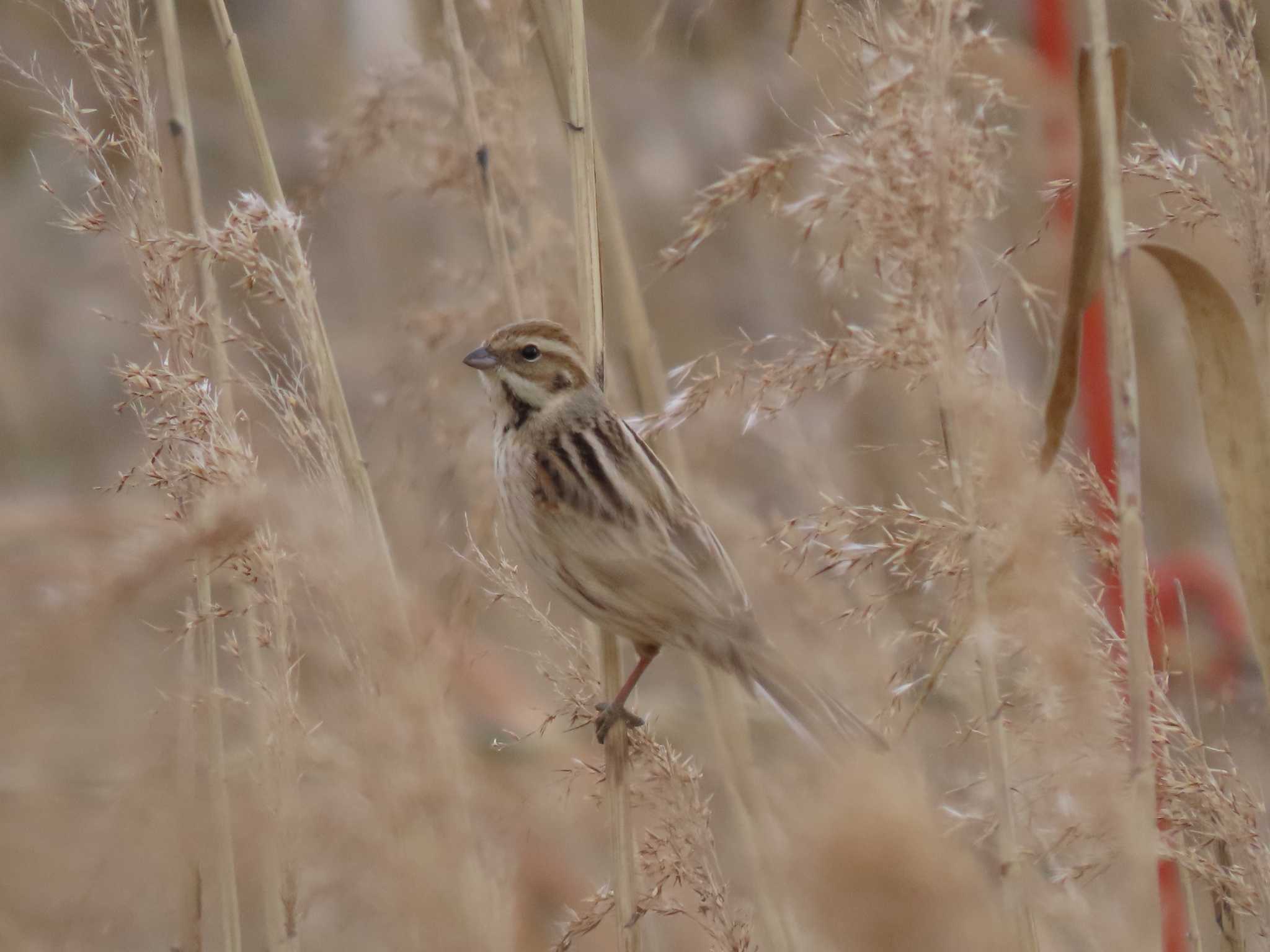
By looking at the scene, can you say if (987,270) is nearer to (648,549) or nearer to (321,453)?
(648,549)

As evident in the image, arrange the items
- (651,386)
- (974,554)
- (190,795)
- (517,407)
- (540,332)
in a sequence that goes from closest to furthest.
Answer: (190,795) < (974,554) < (651,386) < (540,332) < (517,407)

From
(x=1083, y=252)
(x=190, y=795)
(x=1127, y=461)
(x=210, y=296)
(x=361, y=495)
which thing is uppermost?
(x=210, y=296)

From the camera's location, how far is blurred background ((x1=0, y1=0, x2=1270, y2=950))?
1.19 metres

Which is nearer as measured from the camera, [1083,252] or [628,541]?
[1083,252]

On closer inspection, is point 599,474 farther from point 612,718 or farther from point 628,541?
point 612,718

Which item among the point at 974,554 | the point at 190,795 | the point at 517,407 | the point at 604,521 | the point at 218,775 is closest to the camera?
the point at 190,795

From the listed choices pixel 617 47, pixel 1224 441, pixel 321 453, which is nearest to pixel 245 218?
pixel 321 453

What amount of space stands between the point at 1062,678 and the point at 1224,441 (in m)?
0.40

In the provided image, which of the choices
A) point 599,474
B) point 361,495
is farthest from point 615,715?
point 599,474

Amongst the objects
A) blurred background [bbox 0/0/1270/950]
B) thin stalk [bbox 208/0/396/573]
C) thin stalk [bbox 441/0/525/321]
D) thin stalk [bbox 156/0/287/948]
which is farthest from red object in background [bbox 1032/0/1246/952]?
thin stalk [bbox 156/0/287/948]

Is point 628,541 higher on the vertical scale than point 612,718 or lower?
higher

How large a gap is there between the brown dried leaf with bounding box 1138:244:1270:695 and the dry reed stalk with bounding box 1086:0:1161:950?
0.42ft

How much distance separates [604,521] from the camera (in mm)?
2217

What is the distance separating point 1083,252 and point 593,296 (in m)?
0.75
